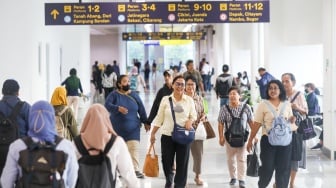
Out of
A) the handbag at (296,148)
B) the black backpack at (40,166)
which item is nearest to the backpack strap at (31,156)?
the black backpack at (40,166)

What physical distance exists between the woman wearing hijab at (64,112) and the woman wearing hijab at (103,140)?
9.66 ft

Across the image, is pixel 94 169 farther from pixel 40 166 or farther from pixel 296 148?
pixel 296 148

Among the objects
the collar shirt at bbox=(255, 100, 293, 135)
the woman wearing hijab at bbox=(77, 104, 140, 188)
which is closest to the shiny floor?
the collar shirt at bbox=(255, 100, 293, 135)

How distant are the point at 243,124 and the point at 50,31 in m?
10.5

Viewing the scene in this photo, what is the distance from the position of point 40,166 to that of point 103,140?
55 centimetres

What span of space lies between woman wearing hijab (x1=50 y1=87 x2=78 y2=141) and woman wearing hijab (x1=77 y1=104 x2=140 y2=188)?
294cm

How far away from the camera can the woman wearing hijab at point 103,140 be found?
469 cm

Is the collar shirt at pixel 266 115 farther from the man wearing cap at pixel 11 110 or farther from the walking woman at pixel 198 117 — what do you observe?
the man wearing cap at pixel 11 110

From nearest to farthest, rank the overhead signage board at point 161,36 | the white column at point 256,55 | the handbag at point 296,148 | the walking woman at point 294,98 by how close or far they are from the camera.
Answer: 1. the handbag at point 296,148
2. the walking woman at point 294,98
3. the white column at point 256,55
4. the overhead signage board at point 161,36

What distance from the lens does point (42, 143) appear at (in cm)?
452

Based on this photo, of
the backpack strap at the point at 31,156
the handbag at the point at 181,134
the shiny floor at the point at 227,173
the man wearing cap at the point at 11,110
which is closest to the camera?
the backpack strap at the point at 31,156

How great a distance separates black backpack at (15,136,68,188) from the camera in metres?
4.43

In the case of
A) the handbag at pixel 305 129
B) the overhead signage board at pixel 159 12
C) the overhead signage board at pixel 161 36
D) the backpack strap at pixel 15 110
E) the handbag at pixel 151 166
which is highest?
the overhead signage board at pixel 161 36

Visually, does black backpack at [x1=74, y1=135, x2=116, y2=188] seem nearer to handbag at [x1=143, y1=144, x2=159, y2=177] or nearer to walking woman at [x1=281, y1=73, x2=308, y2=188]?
handbag at [x1=143, y1=144, x2=159, y2=177]
